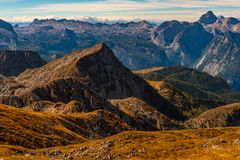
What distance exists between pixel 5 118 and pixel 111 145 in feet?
143

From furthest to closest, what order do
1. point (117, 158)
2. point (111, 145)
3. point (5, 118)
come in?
point (5, 118) → point (111, 145) → point (117, 158)

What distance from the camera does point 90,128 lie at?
154875 mm

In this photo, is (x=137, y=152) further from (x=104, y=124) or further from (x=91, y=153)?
(x=104, y=124)

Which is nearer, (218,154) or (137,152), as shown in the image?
(218,154)

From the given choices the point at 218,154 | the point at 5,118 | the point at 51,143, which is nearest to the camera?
the point at 218,154

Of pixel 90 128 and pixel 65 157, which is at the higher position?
pixel 65 157

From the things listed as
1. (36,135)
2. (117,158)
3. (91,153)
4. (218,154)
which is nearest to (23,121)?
(36,135)

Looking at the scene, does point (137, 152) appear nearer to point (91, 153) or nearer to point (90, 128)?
point (91, 153)

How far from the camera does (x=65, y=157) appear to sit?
8144cm

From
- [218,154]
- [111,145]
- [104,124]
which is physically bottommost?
[104,124]

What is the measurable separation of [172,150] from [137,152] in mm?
8639

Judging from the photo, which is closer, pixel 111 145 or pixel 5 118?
pixel 111 145

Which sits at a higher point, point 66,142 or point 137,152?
point 137,152

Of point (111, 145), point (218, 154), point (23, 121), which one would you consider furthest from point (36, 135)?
point (218, 154)
